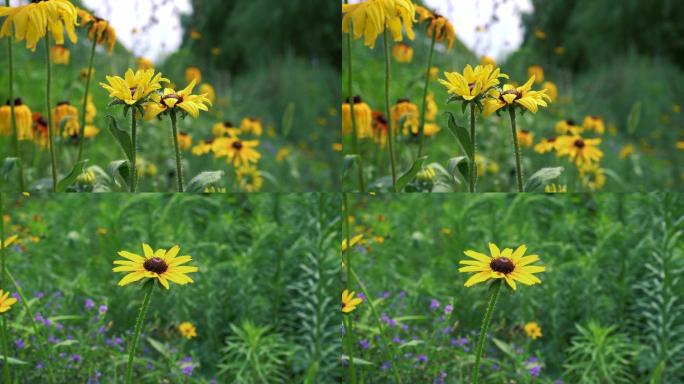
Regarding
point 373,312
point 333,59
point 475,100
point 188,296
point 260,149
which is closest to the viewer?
point 475,100

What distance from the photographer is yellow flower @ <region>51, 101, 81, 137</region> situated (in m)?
1.97

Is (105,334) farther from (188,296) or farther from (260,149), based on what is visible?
(260,149)

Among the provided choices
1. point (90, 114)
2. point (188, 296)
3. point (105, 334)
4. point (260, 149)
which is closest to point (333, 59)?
point (260, 149)

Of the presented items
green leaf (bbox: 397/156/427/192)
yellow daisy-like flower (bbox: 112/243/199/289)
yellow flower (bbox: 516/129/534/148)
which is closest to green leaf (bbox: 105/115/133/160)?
yellow daisy-like flower (bbox: 112/243/199/289)

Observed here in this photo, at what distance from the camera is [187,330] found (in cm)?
187

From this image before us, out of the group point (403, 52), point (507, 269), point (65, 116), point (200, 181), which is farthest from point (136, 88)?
point (507, 269)

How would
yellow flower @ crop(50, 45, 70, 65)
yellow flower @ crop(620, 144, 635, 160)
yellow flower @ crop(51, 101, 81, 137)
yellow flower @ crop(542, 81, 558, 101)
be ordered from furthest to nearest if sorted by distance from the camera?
yellow flower @ crop(620, 144, 635, 160), yellow flower @ crop(542, 81, 558, 101), yellow flower @ crop(50, 45, 70, 65), yellow flower @ crop(51, 101, 81, 137)

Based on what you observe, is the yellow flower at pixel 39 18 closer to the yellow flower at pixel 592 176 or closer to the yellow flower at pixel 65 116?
the yellow flower at pixel 65 116

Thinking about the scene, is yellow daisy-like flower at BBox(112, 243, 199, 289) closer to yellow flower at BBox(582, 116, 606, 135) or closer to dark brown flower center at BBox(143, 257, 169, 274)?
dark brown flower center at BBox(143, 257, 169, 274)

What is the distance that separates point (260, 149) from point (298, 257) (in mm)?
920

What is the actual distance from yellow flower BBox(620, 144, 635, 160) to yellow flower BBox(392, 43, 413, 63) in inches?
59.8

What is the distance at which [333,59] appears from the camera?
2.60 meters

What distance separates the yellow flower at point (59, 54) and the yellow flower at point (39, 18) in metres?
0.39

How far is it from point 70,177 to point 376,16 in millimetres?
823
